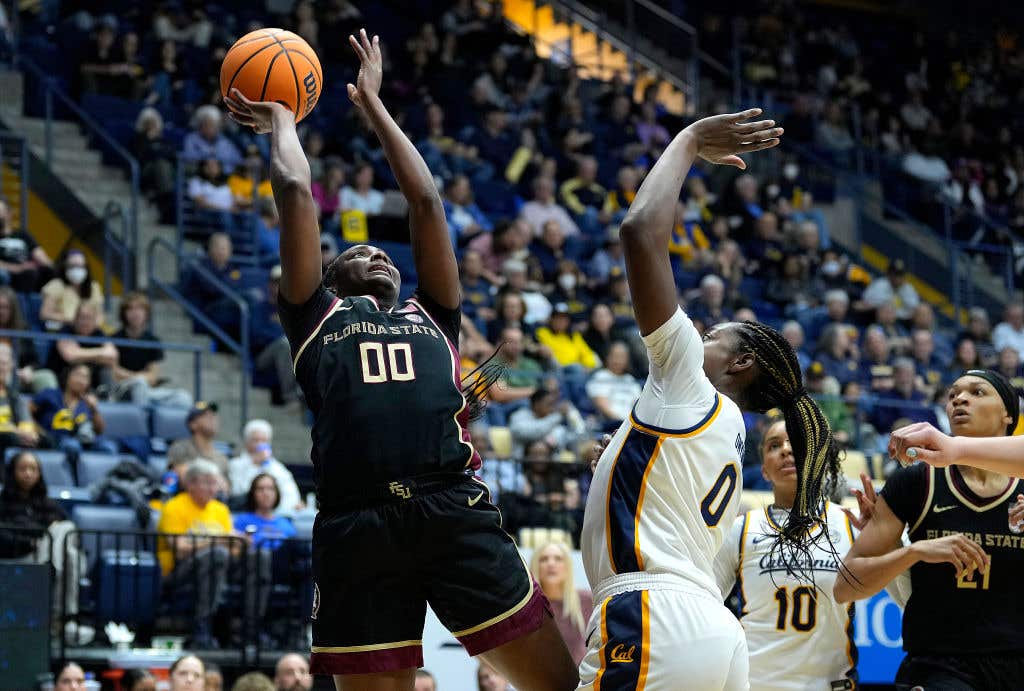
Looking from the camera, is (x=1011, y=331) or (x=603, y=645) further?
(x=1011, y=331)

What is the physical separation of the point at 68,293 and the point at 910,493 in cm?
847

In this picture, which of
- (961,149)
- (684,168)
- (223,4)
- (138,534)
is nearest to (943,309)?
(961,149)

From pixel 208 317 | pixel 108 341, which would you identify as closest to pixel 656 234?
pixel 108 341

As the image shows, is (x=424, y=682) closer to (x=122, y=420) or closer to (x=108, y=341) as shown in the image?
(x=122, y=420)

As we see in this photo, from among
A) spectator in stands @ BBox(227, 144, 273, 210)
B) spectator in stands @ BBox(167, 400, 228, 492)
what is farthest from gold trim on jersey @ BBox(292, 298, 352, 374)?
spectator in stands @ BBox(227, 144, 273, 210)

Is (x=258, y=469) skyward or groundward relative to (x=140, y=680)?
skyward

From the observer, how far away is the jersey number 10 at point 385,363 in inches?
177

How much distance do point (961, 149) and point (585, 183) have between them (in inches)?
334

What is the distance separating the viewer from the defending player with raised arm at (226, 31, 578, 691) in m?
4.44

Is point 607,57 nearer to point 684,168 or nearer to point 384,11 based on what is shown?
point 384,11

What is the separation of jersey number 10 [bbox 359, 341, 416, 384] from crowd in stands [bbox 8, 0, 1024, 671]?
4.82 metres

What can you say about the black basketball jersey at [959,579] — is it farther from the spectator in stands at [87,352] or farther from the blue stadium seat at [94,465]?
the spectator in stands at [87,352]

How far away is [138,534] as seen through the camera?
9398 millimetres

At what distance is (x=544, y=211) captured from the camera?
1695 centimetres
